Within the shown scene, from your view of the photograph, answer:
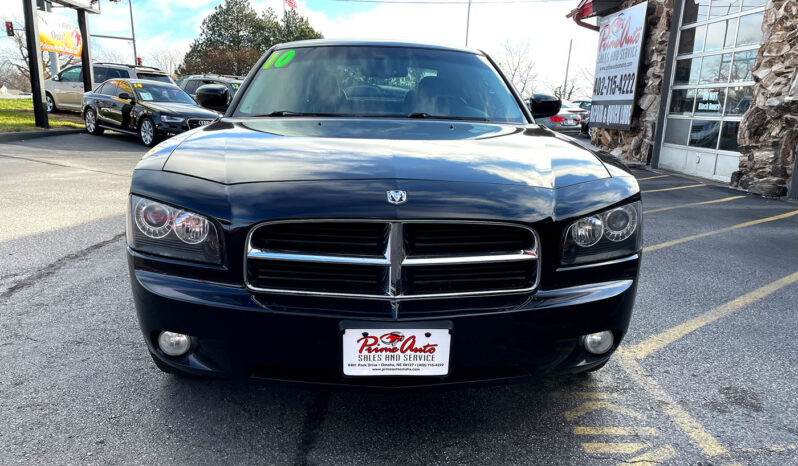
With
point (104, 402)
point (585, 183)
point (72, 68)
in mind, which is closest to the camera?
point (585, 183)

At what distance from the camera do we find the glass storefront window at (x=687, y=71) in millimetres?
10773

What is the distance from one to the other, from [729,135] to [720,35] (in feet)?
6.39

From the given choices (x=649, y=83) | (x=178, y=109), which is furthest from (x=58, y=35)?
(x=649, y=83)

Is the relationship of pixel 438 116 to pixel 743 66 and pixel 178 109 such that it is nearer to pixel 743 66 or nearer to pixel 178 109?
pixel 743 66

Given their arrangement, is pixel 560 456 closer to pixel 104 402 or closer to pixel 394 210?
pixel 394 210

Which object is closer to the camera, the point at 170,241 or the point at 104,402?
the point at 170,241

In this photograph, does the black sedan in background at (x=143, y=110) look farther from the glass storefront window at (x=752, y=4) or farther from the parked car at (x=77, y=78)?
the glass storefront window at (x=752, y=4)

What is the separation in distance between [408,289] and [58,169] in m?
9.05

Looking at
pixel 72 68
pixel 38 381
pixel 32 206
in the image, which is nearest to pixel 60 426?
pixel 38 381

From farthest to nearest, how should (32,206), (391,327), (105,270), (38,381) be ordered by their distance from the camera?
1. (32,206)
2. (105,270)
3. (38,381)
4. (391,327)

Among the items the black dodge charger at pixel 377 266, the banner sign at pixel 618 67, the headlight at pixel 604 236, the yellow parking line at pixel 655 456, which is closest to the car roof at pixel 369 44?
the black dodge charger at pixel 377 266

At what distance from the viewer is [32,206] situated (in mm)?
6098

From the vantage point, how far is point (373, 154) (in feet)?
6.86

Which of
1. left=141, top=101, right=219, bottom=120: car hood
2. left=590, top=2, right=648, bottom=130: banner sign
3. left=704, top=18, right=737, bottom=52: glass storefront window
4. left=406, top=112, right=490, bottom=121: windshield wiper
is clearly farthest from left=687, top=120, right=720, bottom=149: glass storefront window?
left=141, top=101, right=219, bottom=120: car hood
